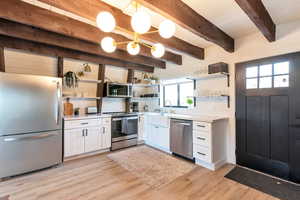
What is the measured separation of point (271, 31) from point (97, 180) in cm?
376

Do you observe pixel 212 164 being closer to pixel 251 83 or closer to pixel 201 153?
pixel 201 153

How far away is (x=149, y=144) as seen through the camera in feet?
14.2

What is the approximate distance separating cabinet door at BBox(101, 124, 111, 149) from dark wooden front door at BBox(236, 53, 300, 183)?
2.91m

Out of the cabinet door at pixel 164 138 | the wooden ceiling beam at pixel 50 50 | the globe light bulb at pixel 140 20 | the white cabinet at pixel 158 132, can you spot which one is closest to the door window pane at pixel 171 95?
the white cabinet at pixel 158 132

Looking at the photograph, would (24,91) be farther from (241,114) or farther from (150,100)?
(241,114)

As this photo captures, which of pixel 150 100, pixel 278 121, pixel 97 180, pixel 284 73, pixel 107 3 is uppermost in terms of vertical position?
pixel 107 3

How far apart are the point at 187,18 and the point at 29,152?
3378 millimetres

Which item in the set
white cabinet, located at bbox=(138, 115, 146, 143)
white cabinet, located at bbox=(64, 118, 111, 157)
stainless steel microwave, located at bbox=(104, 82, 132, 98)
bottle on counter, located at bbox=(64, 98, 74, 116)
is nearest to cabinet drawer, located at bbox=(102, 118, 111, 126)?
white cabinet, located at bbox=(64, 118, 111, 157)

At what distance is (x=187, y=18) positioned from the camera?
82.1 inches

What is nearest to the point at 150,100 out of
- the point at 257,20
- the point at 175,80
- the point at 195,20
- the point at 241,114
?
the point at 175,80

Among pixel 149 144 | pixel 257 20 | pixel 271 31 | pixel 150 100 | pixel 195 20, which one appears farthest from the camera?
pixel 150 100

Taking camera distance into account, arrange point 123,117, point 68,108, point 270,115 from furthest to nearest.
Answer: point 123,117, point 68,108, point 270,115

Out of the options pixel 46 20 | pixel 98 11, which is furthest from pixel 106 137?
pixel 98 11

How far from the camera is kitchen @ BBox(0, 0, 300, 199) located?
2219 mm
